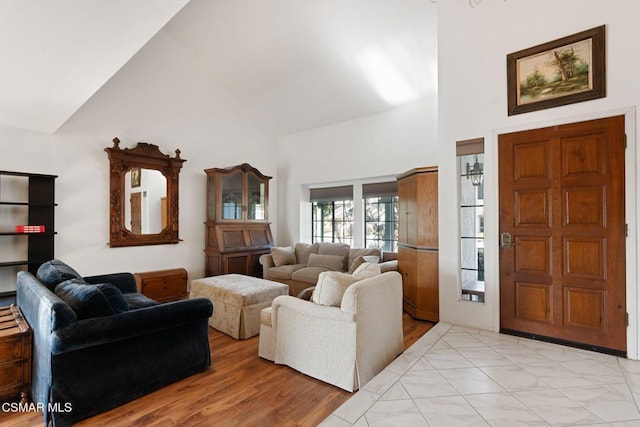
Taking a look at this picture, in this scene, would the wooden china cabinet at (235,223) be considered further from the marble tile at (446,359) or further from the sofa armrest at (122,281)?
the marble tile at (446,359)

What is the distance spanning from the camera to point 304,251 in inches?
217

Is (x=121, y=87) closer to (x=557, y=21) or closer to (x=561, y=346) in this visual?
(x=557, y=21)

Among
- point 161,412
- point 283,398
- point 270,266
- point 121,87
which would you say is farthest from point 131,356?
point 121,87

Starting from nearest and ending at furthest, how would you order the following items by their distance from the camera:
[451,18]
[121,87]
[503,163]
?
[503,163]
[451,18]
[121,87]

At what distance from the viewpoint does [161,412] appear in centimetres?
196

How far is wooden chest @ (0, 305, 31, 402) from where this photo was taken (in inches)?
79.2

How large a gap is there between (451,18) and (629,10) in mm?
1450

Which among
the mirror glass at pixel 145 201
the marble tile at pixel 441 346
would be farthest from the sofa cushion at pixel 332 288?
the mirror glass at pixel 145 201

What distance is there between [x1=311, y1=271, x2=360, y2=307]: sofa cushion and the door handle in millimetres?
1651

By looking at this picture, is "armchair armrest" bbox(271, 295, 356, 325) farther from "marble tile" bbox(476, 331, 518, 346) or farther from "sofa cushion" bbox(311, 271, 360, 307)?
"marble tile" bbox(476, 331, 518, 346)

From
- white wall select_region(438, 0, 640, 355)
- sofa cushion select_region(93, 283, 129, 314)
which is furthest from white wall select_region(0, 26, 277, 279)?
white wall select_region(438, 0, 640, 355)

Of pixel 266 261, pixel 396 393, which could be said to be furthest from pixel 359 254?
pixel 396 393

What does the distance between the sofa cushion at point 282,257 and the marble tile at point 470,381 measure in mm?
3424

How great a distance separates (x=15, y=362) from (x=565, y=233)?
4.45 m
